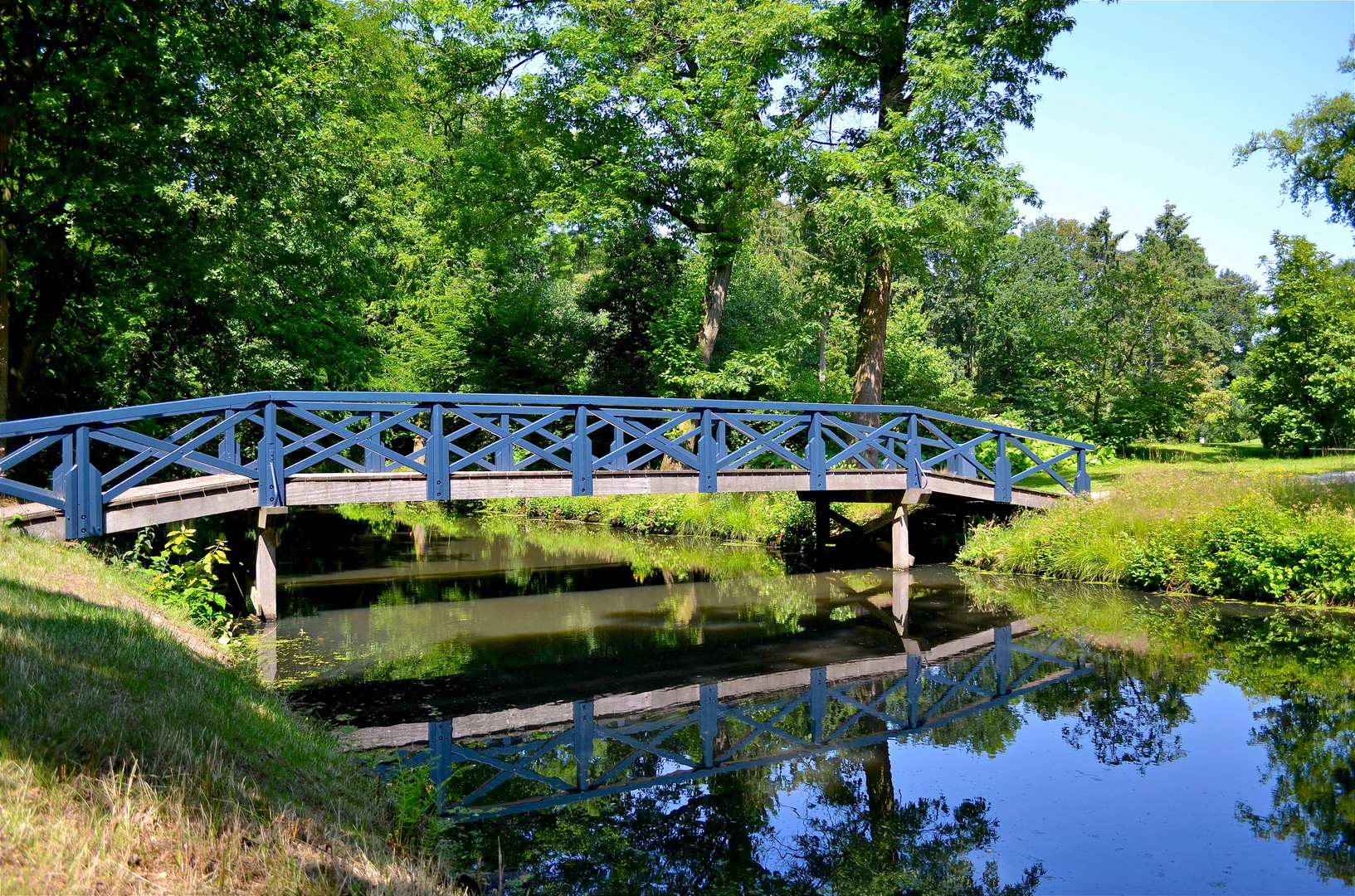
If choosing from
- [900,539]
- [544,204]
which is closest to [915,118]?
[900,539]

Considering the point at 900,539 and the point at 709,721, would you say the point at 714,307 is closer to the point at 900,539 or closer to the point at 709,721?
the point at 900,539

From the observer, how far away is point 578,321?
27.8 meters

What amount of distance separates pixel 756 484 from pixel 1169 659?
6416 millimetres

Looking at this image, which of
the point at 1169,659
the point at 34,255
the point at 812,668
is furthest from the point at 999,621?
the point at 34,255

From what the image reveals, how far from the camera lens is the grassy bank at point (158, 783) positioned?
332cm

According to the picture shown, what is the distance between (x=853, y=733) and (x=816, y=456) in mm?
7722

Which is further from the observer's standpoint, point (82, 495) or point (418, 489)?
point (418, 489)

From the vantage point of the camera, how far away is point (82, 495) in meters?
9.23

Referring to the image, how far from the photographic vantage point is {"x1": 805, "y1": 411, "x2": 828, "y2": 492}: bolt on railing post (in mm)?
14664

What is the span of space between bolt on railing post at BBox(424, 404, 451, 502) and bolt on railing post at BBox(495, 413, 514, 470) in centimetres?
85

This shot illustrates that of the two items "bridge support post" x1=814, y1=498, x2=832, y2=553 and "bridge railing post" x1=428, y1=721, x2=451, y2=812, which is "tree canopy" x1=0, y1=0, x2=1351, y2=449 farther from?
"bridge railing post" x1=428, y1=721, x2=451, y2=812

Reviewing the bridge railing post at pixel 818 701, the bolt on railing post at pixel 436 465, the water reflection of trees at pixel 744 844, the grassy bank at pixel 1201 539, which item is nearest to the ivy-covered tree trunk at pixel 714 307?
the grassy bank at pixel 1201 539

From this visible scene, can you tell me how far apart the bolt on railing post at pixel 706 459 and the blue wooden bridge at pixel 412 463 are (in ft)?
0.06

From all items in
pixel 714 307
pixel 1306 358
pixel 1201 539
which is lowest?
pixel 1201 539
